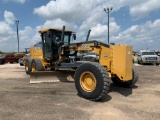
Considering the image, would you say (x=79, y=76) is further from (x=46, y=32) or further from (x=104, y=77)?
(x=46, y=32)

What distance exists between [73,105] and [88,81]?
130 centimetres

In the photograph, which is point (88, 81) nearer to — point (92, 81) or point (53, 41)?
point (92, 81)

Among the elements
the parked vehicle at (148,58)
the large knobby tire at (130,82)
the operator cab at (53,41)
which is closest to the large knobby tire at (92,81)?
the large knobby tire at (130,82)

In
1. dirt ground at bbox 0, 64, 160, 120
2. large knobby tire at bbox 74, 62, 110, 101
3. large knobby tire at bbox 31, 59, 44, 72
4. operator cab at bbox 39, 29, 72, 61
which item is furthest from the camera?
large knobby tire at bbox 31, 59, 44, 72

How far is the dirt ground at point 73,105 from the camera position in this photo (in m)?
6.32

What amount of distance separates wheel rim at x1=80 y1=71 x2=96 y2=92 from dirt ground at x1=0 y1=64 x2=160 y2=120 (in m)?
0.44

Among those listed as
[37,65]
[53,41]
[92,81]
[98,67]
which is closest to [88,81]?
[92,81]

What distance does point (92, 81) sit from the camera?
8.30m

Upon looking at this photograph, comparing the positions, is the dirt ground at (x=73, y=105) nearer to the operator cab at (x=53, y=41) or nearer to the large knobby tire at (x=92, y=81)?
the large knobby tire at (x=92, y=81)

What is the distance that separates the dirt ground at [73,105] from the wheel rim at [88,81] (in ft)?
1.46

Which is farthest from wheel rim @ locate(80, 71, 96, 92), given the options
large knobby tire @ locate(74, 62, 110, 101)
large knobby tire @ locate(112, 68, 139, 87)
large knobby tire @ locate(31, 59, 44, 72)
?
large knobby tire @ locate(31, 59, 44, 72)

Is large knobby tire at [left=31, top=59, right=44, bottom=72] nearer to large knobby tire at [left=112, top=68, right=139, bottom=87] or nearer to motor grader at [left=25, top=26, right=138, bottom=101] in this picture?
motor grader at [left=25, top=26, right=138, bottom=101]

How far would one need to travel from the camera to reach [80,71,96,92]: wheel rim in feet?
27.0

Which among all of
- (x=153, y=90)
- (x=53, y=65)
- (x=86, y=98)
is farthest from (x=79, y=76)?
(x=53, y=65)
